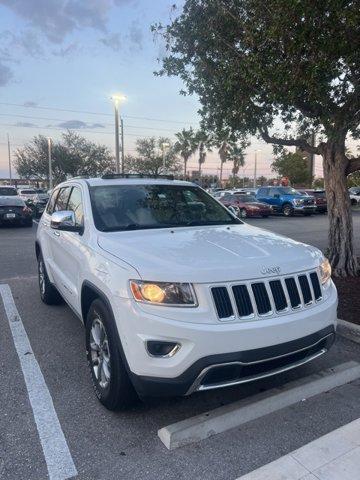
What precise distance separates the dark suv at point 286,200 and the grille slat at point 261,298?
24176 mm

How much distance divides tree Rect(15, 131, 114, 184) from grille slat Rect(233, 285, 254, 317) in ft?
167

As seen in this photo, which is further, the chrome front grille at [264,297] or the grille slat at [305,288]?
the grille slat at [305,288]

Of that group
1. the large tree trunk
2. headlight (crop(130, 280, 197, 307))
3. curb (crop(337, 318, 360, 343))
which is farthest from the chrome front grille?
the large tree trunk

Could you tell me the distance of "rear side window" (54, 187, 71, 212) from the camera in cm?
526

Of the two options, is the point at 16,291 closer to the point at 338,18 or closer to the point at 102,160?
the point at 338,18

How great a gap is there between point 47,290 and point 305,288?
13.1 feet

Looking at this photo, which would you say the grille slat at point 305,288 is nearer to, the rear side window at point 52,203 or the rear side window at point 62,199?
the rear side window at point 62,199

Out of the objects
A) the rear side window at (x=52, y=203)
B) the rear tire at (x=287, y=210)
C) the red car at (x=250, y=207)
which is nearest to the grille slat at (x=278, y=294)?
the rear side window at (x=52, y=203)

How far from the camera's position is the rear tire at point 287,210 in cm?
2661

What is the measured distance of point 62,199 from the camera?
18.1 feet

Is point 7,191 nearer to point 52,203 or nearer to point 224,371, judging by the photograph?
point 52,203

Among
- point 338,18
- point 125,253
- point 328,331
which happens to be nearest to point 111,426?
point 125,253

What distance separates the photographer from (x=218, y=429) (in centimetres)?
302

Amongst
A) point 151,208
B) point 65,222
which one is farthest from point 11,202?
point 151,208
